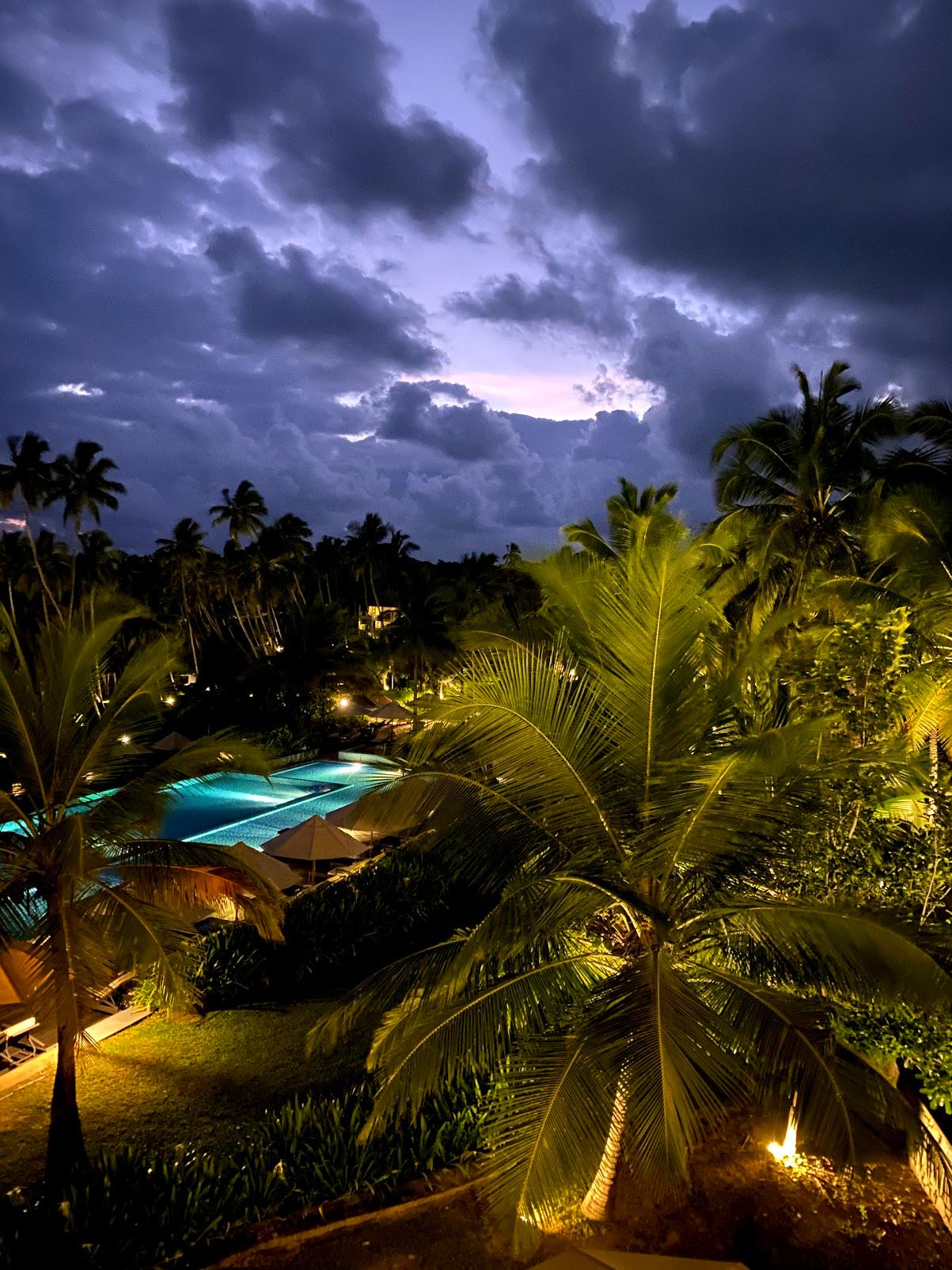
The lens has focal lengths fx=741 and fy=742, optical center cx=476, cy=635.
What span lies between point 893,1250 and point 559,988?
3.24 metres

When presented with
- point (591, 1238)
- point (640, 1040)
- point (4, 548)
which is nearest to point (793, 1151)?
point (591, 1238)

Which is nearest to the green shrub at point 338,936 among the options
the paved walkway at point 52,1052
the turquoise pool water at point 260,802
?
the paved walkway at point 52,1052

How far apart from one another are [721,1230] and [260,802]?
21965 millimetres

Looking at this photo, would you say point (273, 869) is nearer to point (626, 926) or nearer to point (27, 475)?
point (626, 926)

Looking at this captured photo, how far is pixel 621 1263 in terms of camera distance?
14.0 ft

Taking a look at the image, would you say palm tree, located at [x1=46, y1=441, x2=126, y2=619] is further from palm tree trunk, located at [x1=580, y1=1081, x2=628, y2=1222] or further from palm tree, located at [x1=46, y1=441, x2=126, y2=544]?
palm tree trunk, located at [x1=580, y1=1081, x2=628, y2=1222]

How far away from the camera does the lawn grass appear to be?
7.67 m

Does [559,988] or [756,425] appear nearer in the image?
[559,988]

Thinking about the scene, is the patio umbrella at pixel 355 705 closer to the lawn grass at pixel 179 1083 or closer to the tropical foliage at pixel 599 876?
the lawn grass at pixel 179 1083

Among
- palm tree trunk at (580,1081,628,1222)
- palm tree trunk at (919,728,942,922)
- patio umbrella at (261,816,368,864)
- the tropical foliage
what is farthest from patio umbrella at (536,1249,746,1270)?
patio umbrella at (261,816,368,864)

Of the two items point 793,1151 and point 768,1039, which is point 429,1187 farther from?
point 768,1039

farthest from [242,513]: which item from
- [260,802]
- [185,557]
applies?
[260,802]

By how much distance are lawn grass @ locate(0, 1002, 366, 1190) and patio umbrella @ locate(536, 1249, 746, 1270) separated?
14.9 feet

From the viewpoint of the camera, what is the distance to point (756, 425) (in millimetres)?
15680
